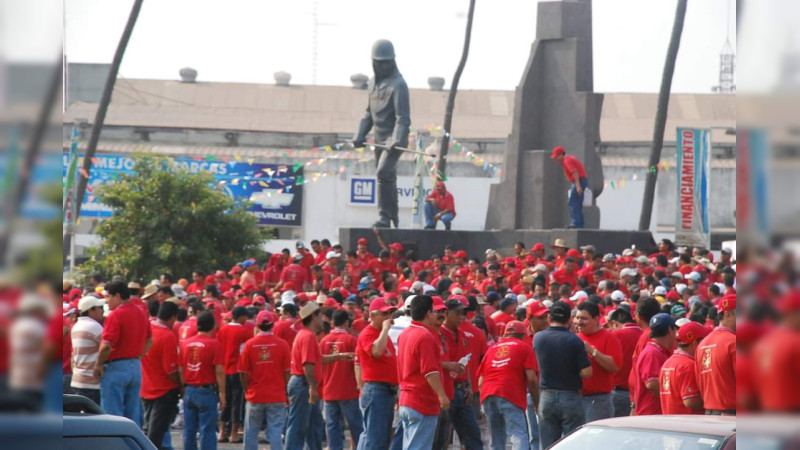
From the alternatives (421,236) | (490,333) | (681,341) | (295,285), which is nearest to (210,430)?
(490,333)

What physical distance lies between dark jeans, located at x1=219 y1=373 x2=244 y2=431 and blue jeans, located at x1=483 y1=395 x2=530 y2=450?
13.8ft

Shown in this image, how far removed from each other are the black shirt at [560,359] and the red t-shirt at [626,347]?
0.99 metres

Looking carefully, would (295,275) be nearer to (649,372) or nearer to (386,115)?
(386,115)

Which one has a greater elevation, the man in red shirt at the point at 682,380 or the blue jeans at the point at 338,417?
the man in red shirt at the point at 682,380

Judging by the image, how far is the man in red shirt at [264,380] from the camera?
1053cm

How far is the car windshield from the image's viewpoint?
5582 mm

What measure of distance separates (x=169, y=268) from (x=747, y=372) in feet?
94.3

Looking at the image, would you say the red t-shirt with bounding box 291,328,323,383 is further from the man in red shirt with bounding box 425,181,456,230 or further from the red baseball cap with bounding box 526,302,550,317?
the man in red shirt with bounding box 425,181,456,230

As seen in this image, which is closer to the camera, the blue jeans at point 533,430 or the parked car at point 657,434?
the parked car at point 657,434

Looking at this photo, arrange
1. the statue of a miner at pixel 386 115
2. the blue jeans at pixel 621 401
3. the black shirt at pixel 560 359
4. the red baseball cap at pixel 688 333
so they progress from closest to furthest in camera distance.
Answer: the red baseball cap at pixel 688 333, the black shirt at pixel 560 359, the blue jeans at pixel 621 401, the statue of a miner at pixel 386 115

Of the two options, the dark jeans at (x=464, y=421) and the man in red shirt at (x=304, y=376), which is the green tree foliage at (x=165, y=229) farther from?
the dark jeans at (x=464, y=421)

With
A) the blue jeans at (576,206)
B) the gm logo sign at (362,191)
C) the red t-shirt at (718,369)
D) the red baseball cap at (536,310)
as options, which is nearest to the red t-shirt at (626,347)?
the red baseball cap at (536,310)

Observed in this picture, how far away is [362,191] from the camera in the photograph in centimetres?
4575

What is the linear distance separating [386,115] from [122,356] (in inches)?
486
